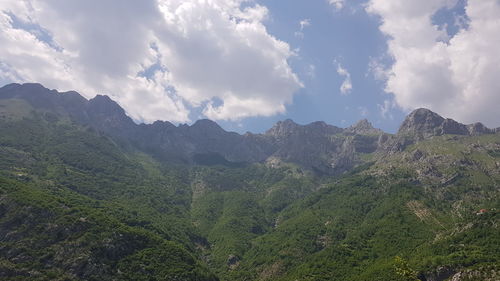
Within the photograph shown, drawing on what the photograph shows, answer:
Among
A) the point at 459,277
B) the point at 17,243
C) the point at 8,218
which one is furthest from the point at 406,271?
the point at 8,218

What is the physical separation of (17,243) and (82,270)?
3585 centimetres

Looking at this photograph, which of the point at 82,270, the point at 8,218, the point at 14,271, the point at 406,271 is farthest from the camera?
the point at 8,218

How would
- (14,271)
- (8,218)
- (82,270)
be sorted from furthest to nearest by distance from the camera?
(8,218) → (82,270) → (14,271)

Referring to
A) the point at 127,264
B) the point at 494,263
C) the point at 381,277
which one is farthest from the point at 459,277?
the point at 127,264

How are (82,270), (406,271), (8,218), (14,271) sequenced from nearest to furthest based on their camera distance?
(406,271), (14,271), (82,270), (8,218)

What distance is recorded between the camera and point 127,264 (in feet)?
651

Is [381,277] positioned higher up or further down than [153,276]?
higher up

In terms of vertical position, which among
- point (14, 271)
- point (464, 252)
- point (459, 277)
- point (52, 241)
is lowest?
point (14, 271)

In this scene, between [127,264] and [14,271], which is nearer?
[14,271]

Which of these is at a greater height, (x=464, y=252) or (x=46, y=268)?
(x=464, y=252)

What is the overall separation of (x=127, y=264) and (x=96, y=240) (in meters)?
21.5

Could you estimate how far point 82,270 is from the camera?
182250mm

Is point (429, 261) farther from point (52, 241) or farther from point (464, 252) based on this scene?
point (52, 241)

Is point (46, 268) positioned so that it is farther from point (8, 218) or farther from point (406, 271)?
point (406, 271)
